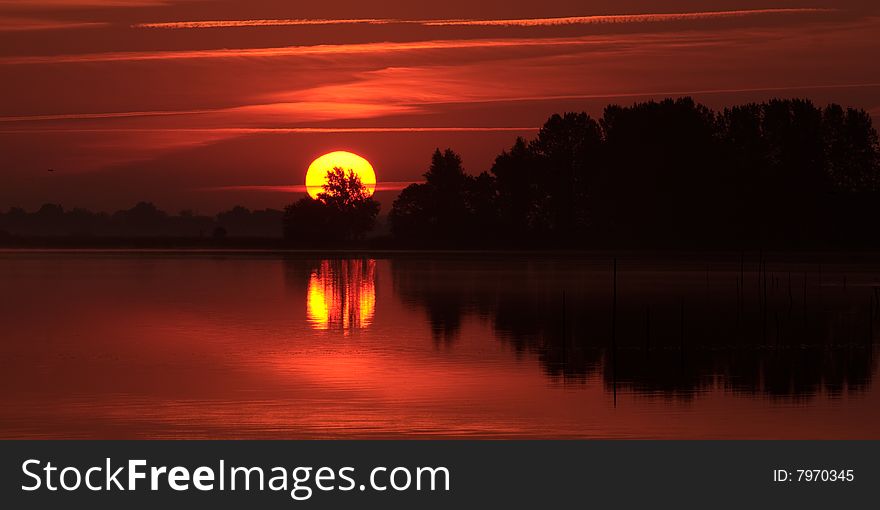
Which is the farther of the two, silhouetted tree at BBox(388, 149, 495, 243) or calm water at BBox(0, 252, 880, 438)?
silhouetted tree at BBox(388, 149, 495, 243)

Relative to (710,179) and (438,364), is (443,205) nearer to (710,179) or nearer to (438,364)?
(710,179)

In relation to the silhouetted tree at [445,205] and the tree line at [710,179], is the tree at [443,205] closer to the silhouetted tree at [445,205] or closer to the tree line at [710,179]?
the silhouetted tree at [445,205]

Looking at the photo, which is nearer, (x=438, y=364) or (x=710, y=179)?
(x=438, y=364)

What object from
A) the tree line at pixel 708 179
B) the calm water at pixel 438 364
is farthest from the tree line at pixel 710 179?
the calm water at pixel 438 364

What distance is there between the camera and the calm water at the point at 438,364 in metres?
29.1

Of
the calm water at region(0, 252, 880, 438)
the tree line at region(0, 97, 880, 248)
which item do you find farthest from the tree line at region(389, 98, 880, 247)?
the calm water at region(0, 252, 880, 438)

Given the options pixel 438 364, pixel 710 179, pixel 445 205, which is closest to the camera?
pixel 438 364

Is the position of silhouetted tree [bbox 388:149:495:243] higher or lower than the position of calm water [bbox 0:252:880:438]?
higher

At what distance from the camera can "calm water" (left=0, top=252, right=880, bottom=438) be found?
95.6 ft

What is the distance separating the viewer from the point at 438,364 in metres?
40.1

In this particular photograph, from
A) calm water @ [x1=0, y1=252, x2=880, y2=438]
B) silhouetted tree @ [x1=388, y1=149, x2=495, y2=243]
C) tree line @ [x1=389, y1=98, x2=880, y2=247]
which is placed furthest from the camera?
silhouetted tree @ [x1=388, y1=149, x2=495, y2=243]

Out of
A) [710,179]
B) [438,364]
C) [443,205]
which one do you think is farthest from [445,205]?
[438,364]

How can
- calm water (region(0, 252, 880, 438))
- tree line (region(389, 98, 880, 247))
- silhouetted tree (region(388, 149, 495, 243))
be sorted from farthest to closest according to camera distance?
silhouetted tree (region(388, 149, 495, 243)) → tree line (region(389, 98, 880, 247)) → calm water (region(0, 252, 880, 438))

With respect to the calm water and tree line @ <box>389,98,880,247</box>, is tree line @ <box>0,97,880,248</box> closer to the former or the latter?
tree line @ <box>389,98,880,247</box>
